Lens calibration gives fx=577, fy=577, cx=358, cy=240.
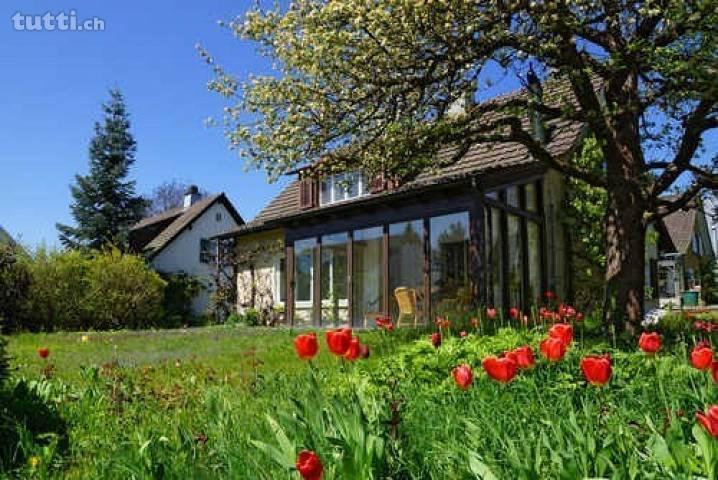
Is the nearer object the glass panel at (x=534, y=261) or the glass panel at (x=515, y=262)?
the glass panel at (x=515, y=262)

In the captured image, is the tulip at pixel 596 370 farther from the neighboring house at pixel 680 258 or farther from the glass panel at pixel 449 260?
the neighboring house at pixel 680 258

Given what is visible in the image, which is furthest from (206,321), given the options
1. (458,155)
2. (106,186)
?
(458,155)

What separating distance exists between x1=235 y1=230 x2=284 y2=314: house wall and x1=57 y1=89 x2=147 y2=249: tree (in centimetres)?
793

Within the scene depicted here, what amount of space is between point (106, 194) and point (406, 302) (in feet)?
67.5

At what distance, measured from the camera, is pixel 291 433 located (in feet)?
7.08

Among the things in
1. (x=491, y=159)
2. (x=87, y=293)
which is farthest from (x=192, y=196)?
(x=491, y=159)

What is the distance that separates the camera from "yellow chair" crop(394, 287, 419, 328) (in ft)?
43.6

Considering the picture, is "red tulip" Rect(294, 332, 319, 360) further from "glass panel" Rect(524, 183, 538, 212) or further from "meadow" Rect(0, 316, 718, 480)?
"glass panel" Rect(524, 183, 538, 212)

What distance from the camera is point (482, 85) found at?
8.29 metres

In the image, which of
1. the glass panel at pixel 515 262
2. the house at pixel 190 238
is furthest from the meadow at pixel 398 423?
the house at pixel 190 238

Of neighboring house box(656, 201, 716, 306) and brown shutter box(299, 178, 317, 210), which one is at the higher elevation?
brown shutter box(299, 178, 317, 210)

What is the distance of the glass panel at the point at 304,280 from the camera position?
16.7 metres

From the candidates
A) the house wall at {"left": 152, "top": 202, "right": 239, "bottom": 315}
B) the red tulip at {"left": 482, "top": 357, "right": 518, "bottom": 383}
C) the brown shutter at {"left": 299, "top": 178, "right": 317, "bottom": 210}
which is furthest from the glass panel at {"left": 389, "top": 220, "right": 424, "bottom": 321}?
the house wall at {"left": 152, "top": 202, "right": 239, "bottom": 315}

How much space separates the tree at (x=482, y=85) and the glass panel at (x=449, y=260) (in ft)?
10.4
